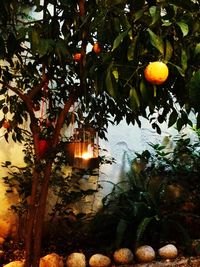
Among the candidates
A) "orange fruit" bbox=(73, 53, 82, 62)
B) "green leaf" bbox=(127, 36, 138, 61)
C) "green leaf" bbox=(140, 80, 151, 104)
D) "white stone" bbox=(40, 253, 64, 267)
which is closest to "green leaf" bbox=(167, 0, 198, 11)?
"green leaf" bbox=(127, 36, 138, 61)

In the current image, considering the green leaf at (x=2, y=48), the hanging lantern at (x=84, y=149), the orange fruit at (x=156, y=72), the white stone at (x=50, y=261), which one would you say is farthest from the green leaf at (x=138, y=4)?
the white stone at (x=50, y=261)

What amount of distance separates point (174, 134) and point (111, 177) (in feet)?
3.67

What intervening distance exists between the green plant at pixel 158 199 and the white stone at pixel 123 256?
0.28ft

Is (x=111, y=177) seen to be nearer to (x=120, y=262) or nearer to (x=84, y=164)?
(x=120, y=262)

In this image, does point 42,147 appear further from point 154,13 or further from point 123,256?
point 123,256

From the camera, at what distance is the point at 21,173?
11.5ft

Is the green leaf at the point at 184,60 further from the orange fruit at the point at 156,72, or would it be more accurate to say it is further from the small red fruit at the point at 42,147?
the small red fruit at the point at 42,147

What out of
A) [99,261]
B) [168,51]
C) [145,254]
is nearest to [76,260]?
[99,261]

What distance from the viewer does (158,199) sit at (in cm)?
373

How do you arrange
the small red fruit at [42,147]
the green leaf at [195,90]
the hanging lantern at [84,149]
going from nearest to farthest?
the green leaf at [195,90] → the small red fruit at [42,147] → the hanging lantern at [84,149]

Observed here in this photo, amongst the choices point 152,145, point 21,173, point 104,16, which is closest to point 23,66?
point 104,16

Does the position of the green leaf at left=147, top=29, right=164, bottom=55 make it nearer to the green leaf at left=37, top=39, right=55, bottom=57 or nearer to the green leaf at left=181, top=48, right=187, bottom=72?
the green leaf at left=181, top=48, right=187, bottom=72

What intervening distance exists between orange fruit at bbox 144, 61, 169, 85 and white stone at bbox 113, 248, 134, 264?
7.26 feet

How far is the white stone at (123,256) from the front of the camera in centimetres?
306
